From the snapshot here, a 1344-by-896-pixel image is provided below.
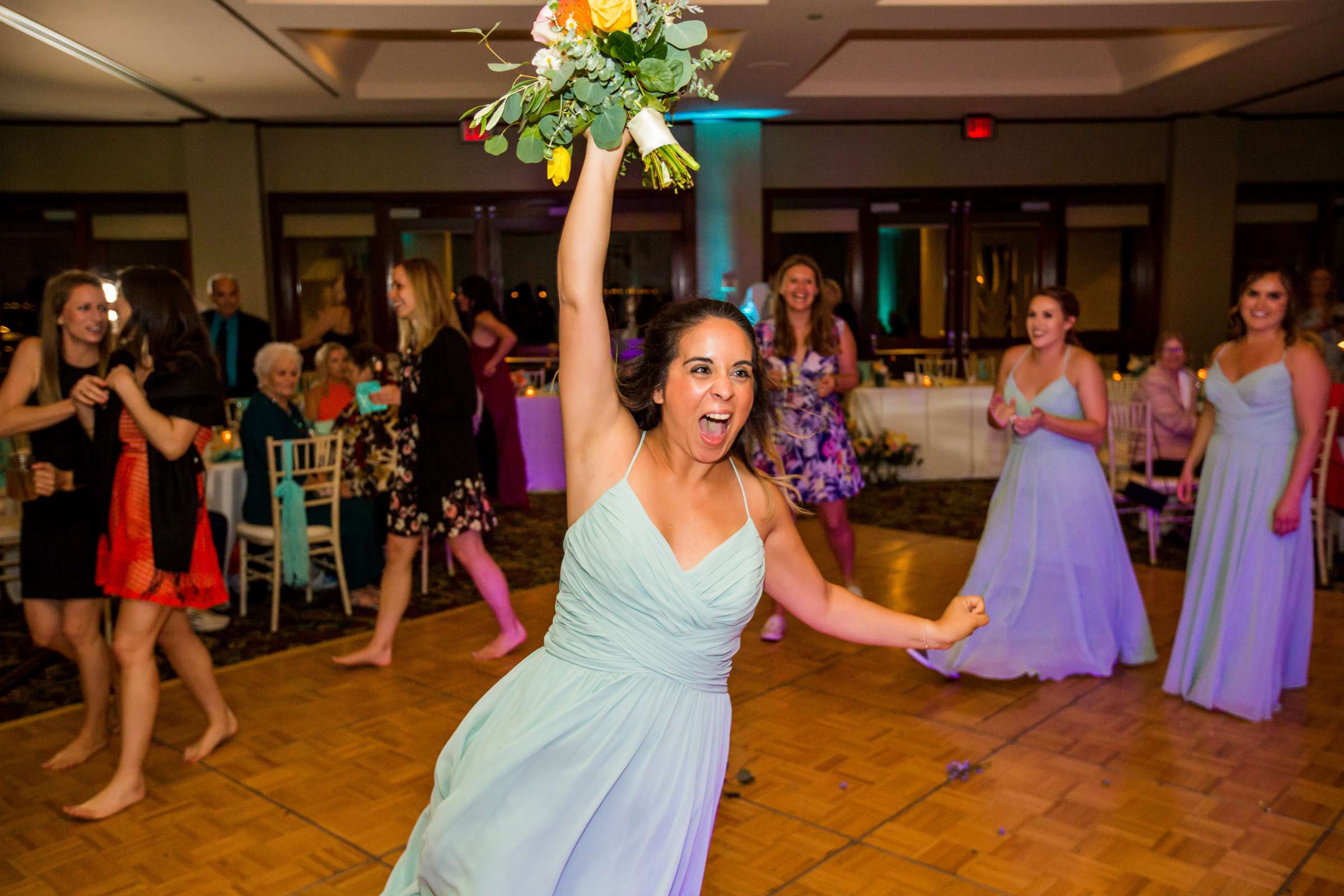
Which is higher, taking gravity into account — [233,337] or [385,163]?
[385,163]

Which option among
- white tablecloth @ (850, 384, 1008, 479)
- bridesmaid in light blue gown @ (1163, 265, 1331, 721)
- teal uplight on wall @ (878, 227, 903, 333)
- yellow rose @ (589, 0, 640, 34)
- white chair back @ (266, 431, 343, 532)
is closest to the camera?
yellow rose @ (589, 0, 640, 34)

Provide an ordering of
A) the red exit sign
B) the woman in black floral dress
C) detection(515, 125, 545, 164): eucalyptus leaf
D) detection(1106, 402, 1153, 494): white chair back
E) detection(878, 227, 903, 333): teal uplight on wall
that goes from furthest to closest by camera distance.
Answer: detection(878, 227, 903, 333): teal uplight on wall, the red exit sign, detection(1106, 402, 1153, 494): white chair back, the woman in black floral dress, detection(515, 125, 545, 164): eucalyptus leaf

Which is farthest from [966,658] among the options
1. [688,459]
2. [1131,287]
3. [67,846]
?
[1131,287]

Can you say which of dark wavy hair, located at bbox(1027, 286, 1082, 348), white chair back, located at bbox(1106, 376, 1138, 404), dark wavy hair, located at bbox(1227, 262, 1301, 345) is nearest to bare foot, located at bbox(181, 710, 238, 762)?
dark wavy hair, located at bbox(1027, 286, 1082, 348)

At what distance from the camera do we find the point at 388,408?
5348 millimetres

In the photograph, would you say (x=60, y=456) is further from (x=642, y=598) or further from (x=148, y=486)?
(x=642, y=598)

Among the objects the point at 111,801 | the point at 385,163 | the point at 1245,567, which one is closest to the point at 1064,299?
the point at 1245,567

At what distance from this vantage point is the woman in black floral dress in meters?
4.27

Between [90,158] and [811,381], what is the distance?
8.74 m

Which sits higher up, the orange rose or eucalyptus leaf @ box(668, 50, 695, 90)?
the orange rose

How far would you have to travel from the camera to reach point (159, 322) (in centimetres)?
313

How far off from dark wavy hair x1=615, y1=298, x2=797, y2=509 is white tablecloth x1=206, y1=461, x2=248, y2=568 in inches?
162

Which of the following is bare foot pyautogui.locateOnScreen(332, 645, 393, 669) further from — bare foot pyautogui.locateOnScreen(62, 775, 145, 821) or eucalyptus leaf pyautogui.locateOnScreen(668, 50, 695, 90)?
eucalyptus leaf pyautogui.locateOnScreen(668, 50, 695, 90)

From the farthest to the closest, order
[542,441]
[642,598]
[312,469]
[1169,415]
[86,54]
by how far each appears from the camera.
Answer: [542,441] < [86,54] < [1169,415] < [312,469] < [642,598]
